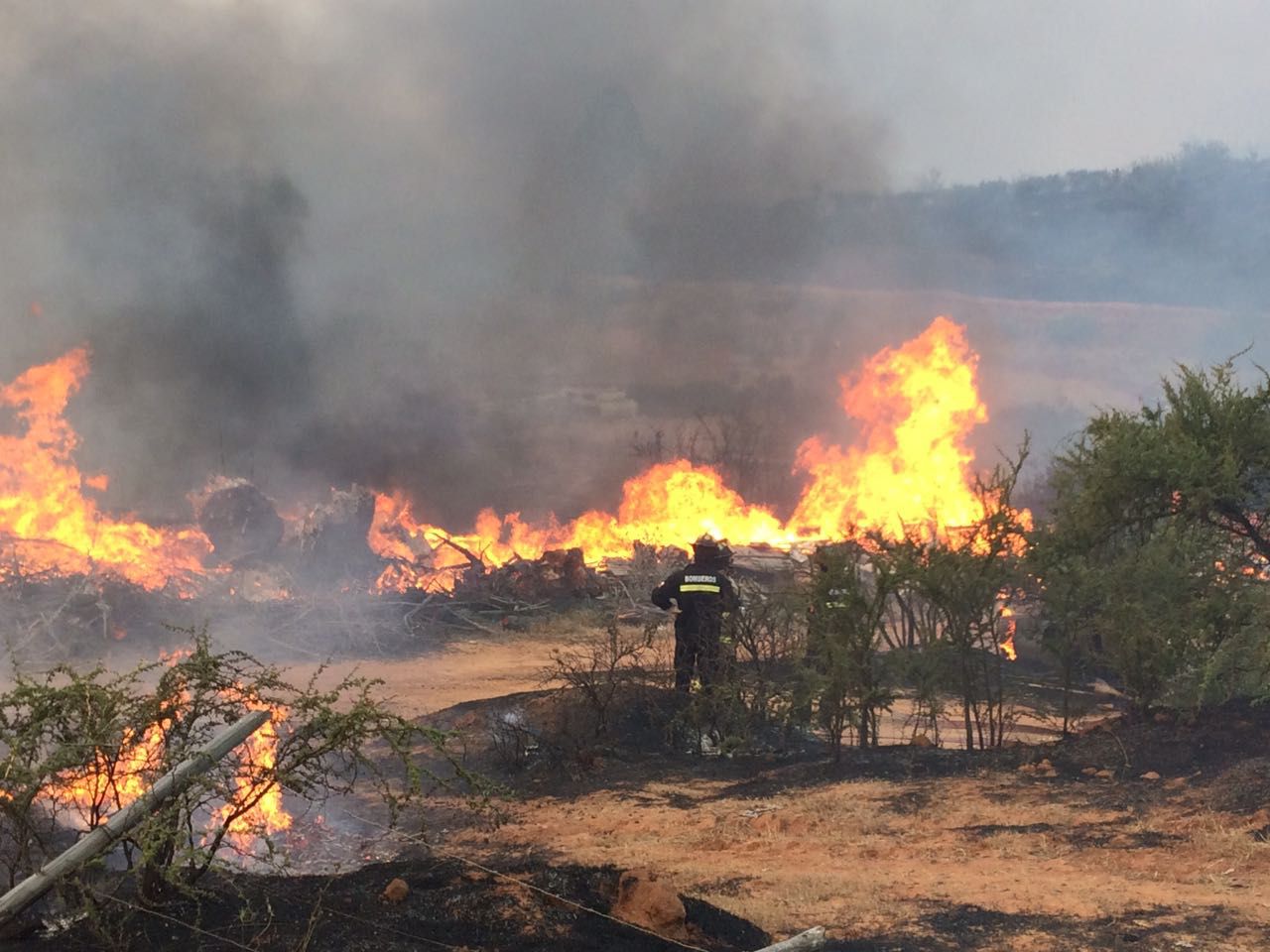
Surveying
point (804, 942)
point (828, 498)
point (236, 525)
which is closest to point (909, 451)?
point (828, 498)

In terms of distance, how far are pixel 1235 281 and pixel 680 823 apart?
3976 centimetres

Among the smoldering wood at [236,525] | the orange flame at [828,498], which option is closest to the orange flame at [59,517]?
the smoldering wood at [236,525]

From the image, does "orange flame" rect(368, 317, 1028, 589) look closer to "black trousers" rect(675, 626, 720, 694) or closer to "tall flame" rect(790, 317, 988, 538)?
"tall flame" rect(790, 317, 988, 538)

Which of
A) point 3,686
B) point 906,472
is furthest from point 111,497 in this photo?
point 906,472

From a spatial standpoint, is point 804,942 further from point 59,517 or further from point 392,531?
point 392,531

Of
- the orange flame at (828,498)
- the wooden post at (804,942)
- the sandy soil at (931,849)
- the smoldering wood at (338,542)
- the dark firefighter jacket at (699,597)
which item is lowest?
the sandy soil at (931,849)

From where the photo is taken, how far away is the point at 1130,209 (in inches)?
1567

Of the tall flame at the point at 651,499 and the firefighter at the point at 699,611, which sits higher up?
the tall flame at the point at 651,499

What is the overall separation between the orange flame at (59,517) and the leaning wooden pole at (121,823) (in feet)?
40.0

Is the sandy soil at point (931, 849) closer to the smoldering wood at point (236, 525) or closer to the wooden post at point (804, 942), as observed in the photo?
the wooden post at point (804, 942)

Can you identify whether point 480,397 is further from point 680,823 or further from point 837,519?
point 680,823

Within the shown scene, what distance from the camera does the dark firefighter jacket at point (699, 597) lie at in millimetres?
9227

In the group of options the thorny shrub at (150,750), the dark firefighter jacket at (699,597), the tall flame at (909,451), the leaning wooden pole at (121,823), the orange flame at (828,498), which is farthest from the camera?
the tall flame at (909,451)

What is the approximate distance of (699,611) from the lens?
30.6 feet
